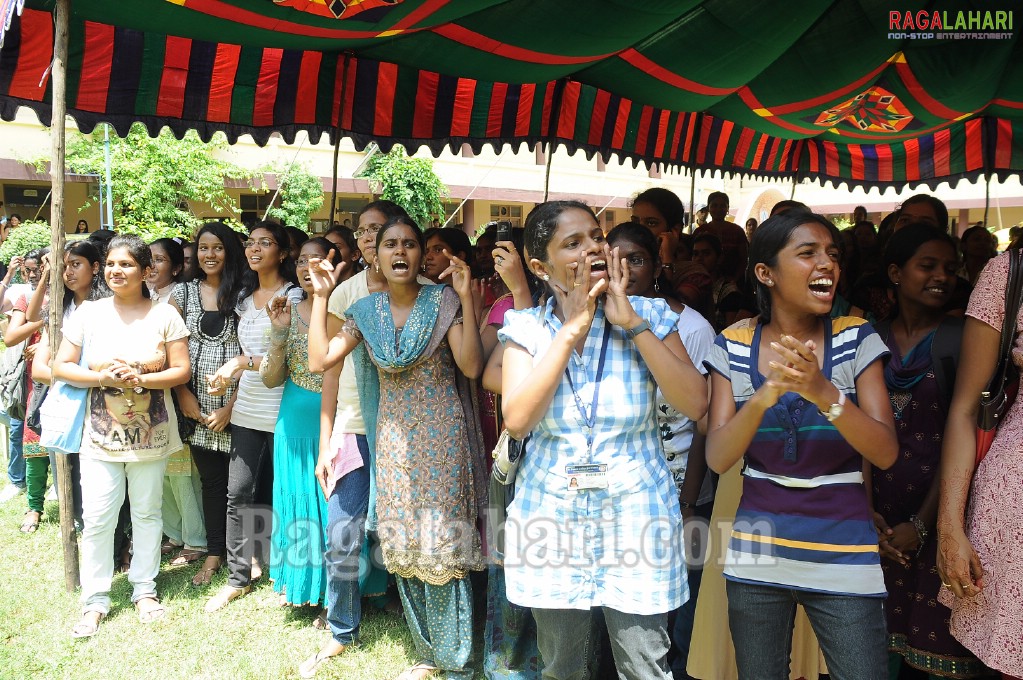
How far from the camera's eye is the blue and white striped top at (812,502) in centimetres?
191

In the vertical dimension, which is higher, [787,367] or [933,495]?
[787,367]

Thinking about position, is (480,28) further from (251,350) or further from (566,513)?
(566,513)

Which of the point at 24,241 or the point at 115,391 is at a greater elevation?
the point at 24,241

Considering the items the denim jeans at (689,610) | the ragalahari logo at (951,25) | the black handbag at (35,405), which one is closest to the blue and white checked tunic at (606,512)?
the denim jeans at (689,610)

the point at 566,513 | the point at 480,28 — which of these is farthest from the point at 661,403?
the point at 480,28

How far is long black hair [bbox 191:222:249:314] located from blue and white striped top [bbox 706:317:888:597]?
124 inches

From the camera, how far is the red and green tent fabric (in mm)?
3951

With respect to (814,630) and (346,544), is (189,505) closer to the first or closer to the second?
(346,544)

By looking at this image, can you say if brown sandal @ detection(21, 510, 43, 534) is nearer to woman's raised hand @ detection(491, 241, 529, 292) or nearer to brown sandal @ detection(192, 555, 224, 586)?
brown sandal @ detection(192, 555, 224, 586)

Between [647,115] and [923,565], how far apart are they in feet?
19.4

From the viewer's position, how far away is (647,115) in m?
7.49

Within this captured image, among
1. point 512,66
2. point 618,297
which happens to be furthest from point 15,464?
point 618,297

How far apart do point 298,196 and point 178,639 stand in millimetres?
14796

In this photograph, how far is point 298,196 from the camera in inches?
672
